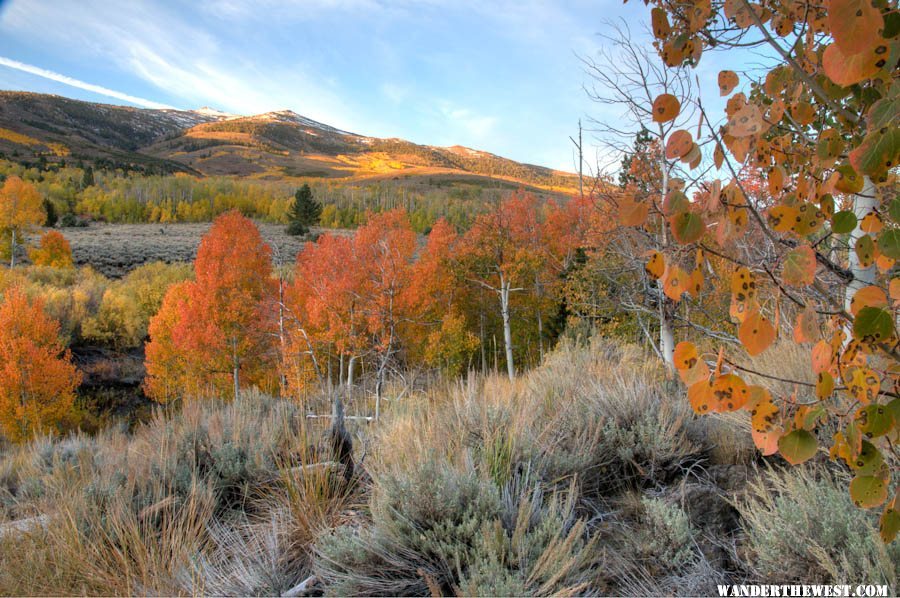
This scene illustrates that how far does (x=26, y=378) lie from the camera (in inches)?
887

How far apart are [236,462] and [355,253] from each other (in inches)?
969

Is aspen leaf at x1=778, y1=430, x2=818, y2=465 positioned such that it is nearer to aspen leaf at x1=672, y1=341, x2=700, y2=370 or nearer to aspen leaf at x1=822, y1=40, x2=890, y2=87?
aspen leaf at x1=672, y1=341, x2=700, y2=370

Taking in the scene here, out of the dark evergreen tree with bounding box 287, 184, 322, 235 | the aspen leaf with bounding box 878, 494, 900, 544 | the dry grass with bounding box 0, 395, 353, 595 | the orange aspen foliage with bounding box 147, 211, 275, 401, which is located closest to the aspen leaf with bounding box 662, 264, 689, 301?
the aspen leaf with bounding box 878, 494, 900, 544

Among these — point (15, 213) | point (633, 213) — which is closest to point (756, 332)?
point (633, 213)

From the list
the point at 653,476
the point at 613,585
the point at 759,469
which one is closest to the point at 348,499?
the point at 613,585

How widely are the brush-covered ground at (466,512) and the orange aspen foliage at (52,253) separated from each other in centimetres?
6151

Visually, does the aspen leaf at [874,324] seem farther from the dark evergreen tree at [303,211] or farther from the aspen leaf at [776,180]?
the dark evergreen tree at [303,211]

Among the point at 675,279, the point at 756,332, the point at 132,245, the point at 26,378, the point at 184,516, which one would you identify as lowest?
the point at 26,378

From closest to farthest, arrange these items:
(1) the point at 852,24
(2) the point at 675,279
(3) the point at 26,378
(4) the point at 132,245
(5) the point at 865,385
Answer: (1) the point at 852,24, (5) the point at 865,385, (2) the point at 675,279, (3) the point at 26,378, (4) the point at 132,245

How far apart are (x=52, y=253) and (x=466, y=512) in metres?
67.3

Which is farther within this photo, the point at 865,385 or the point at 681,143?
the point at 681,143

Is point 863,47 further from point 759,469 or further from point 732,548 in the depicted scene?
point 759,469

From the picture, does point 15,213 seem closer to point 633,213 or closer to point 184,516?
point 184,516

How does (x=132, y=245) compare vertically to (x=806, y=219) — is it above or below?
above
